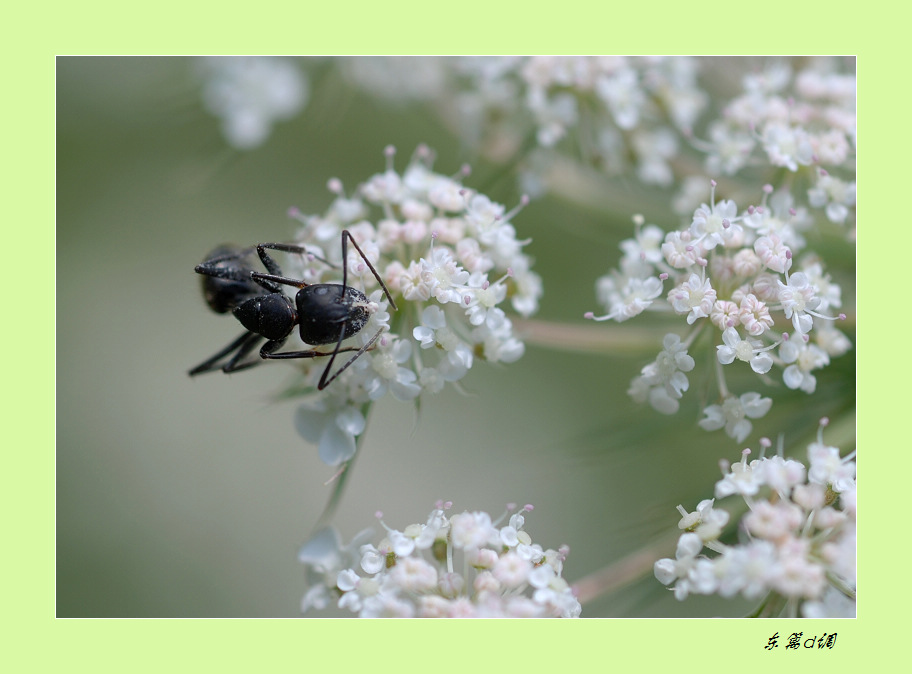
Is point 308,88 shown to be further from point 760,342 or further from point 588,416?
A: point 760,342

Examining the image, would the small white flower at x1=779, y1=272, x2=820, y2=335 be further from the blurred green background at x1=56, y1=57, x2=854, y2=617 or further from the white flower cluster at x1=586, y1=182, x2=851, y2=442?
the blurred green background at x1=56, y1=57, x2=854, y2=617

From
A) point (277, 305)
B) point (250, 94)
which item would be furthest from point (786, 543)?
point (250, 94)

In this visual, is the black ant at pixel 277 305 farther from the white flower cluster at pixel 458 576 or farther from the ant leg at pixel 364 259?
the white flower cluster at pixel 458 576

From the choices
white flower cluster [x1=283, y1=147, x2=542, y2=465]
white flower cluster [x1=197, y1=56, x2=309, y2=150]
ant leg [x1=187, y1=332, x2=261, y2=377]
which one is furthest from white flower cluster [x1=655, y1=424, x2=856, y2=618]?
white flower cluster [x1=197, y1=56, x2=309, y2=150]

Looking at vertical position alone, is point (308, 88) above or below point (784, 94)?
above

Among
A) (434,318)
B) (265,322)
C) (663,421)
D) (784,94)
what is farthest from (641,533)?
(784,94)

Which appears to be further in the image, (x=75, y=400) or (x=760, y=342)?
(x=75, y=400)

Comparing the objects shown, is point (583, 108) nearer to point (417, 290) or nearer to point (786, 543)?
point (417, 290)
